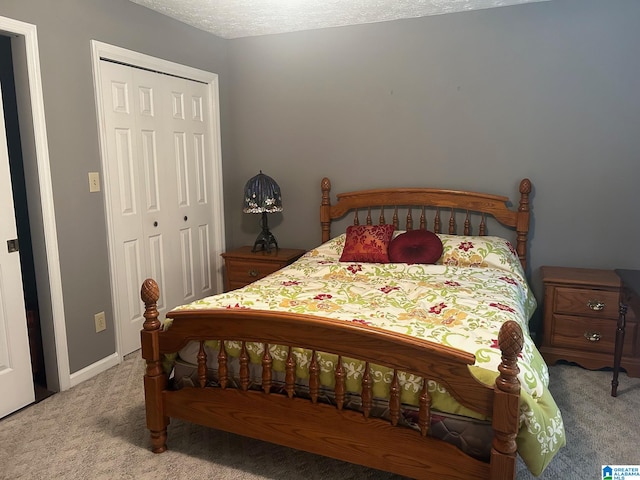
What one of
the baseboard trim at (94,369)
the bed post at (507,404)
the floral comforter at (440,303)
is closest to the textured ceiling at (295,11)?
the floral comforter at (440,303)

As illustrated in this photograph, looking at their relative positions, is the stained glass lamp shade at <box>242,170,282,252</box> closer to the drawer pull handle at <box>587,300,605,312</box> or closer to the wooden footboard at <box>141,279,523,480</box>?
the wooden footboard at <box>141,279,523,480</box>

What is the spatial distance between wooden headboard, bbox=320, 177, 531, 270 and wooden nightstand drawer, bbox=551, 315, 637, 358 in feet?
1.71

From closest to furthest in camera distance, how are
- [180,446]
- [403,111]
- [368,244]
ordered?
[180,446], [368,244], [403,111]

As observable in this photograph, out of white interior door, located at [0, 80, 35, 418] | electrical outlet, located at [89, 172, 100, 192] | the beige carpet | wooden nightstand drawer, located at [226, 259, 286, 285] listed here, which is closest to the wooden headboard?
wooden nightstand drawer, located at [226, 259, 286, 285]

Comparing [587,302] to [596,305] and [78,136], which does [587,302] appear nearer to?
[596,305]

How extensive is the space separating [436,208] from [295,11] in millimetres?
1711

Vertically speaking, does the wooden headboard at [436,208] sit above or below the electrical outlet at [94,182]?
below

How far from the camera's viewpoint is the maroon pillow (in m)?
3.18

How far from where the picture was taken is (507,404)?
5.06ft

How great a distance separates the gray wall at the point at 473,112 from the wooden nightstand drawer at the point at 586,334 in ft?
1.59

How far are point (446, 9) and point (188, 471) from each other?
318 cm

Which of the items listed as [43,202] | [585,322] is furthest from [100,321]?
[585,322]

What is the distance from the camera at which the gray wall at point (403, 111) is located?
2830 millimetres

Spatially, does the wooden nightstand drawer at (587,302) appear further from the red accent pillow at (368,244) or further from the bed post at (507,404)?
the bed post at (507,404)
